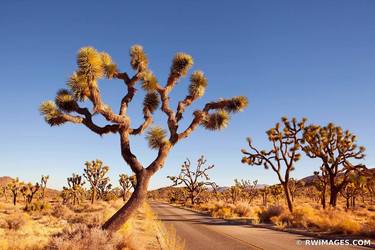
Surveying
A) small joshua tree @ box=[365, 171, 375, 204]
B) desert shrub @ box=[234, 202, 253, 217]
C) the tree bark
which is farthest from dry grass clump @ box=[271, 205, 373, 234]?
the tree bark

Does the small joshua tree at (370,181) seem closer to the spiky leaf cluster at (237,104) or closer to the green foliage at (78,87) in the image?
the spiky leaf cluster at (237,104)

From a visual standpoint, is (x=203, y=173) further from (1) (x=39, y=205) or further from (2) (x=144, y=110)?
(2) (x=144, y=110)

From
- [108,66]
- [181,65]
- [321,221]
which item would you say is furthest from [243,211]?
[108,66]

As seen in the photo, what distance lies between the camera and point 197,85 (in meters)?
12.5

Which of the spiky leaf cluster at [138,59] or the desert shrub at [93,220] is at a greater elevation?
the spiky leaf cluster at [138,59]

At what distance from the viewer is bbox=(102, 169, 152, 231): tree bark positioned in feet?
32.4

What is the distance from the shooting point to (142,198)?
10.2 metres

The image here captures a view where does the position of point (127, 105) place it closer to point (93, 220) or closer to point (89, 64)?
point (89, 64)

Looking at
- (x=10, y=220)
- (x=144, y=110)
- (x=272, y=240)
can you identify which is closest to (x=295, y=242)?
Answer: (x=272, y=240)

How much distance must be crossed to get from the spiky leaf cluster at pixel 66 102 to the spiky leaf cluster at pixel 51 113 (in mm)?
364

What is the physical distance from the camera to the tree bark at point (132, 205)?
32.4 feet

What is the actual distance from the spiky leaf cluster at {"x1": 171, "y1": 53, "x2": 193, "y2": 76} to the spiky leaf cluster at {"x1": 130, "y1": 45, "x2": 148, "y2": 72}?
1.09 metres

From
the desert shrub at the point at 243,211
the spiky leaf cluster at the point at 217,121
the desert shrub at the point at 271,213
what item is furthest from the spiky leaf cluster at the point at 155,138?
the desert shrub at the point at 243,211

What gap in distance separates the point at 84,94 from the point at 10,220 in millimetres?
9633
